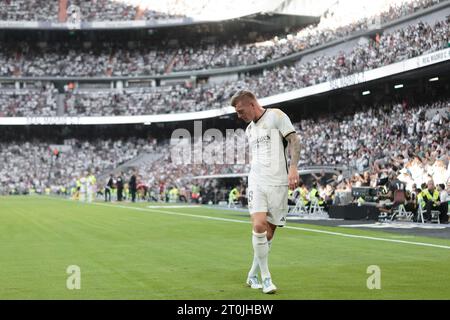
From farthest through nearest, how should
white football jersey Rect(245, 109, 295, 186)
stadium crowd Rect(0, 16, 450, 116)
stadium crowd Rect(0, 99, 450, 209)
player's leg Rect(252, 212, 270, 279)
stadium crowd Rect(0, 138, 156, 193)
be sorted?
stadium crowd Rect(0, 138, 156, 193)
stadium crowd Rect(0, 16, 450, 116)
stadium crowd Rect(0, 99, 450, 209)
white football jersey Rect(245, 109, 295, 186)
player's leg Rect(252, 212, 270, 279)

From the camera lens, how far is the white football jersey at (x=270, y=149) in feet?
24.2

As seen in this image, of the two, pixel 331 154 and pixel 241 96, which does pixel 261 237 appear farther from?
pixel 331 154

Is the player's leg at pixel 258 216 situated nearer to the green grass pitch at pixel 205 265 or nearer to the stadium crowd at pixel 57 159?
the green grass pitch at pixel 205 265

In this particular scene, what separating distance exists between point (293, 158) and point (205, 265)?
294 centimetres

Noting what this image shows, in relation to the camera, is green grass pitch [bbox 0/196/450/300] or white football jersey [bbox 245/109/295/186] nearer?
green grass pitch [bbox 0/196/450/300]

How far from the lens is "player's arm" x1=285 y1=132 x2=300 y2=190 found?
7.18 metres

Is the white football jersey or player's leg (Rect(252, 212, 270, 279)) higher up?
the white football jersey

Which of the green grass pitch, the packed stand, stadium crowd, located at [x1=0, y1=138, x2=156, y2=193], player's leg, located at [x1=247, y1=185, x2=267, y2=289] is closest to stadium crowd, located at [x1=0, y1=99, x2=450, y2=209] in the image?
stadium crowd, located at [x1=0, y1=138, x2=156, y2=193]

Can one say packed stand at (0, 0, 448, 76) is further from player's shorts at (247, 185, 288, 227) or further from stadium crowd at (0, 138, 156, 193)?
player's shorts at (247, 185, 288, 227)

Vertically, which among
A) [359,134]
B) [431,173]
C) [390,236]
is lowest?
[390,236]

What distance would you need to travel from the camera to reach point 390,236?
48.9 feet
